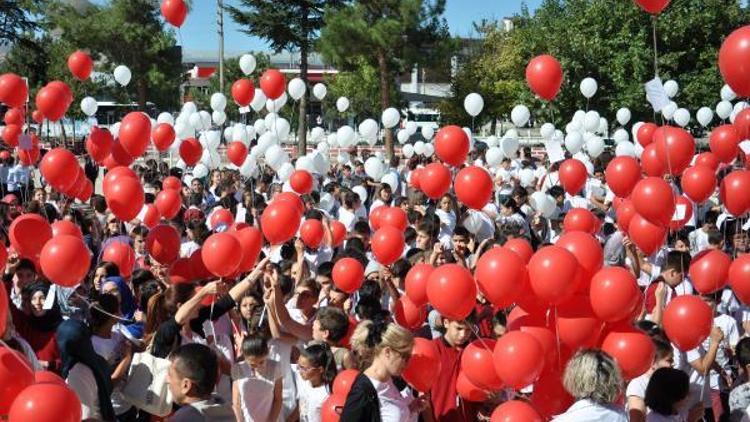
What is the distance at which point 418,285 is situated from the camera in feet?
17.0

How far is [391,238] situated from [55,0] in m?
36.1

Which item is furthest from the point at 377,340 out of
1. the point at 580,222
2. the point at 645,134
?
the point at 645,134

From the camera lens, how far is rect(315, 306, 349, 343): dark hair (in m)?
4.71

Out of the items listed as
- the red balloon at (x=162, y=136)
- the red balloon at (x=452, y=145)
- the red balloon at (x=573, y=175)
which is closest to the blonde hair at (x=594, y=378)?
the red balloon at (x=452, y=145)

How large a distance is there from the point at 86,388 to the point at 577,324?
2469mm

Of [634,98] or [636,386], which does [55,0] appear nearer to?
[634,98]

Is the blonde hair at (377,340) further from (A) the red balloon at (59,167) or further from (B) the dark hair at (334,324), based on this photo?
(A) the red balloon at (59,167)

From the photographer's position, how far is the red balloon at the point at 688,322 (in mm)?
4816

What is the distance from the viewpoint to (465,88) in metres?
39.2

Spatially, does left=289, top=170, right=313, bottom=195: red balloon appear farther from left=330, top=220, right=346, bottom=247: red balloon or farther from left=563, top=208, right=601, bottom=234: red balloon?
left=563, top=208, right=601, bottom=234: red balloon

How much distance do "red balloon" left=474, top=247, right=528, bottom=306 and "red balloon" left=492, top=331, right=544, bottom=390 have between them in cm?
36

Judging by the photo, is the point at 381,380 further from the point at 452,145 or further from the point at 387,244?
the point at 452,145

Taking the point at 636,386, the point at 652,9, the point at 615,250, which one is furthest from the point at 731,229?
the point at 636,386

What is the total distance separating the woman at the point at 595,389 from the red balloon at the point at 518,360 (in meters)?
0.27
